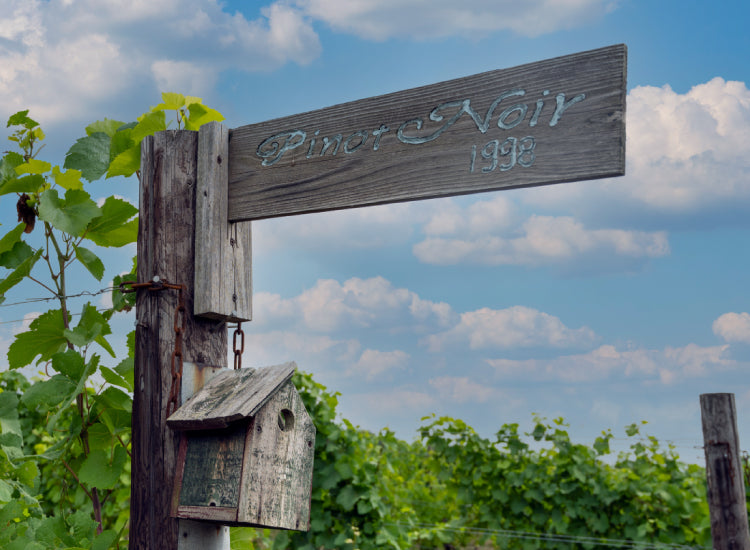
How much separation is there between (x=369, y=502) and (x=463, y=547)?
168 cm

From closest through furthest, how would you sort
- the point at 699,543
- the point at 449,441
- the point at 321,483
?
1. the point at 699,543
2. the point at 321,483
3. the point at 449,441

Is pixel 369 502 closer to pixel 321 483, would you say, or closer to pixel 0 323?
pixel 321 483

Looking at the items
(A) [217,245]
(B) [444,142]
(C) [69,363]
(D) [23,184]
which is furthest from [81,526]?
(B) [444,142]

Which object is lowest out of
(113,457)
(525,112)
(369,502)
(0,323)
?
(369,502)

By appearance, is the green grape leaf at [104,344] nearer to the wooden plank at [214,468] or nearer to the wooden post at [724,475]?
the wooden plank at [214,468]

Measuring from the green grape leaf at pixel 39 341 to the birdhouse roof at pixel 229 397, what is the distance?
61 centimetres

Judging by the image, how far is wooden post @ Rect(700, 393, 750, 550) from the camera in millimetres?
3820

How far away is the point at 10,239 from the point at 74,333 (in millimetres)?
442

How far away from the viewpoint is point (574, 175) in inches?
67.9

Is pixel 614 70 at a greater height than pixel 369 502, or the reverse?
pixel 614 70

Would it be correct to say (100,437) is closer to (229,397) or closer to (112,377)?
(112,377)

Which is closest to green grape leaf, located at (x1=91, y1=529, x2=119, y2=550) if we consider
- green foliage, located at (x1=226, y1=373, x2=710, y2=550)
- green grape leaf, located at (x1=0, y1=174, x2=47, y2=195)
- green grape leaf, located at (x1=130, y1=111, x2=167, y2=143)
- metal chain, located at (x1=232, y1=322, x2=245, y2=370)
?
metal chain, located at (x1=232, y1=322, x2=245, y2=370)

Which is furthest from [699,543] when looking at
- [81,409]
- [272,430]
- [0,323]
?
[0,323]

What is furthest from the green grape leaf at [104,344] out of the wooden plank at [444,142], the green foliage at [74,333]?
the wooden plank at [444,142]
